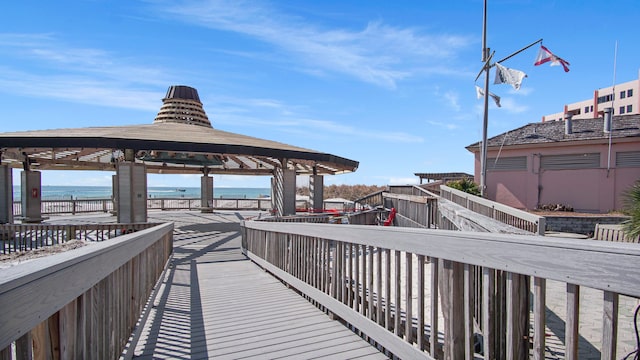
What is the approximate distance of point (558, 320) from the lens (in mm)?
5000

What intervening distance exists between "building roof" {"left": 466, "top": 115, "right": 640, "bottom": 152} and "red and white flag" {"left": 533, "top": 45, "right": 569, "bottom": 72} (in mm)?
4902

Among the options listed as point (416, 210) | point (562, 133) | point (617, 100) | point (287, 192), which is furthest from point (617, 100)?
point (287, 192)

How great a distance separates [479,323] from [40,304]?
3653 mm

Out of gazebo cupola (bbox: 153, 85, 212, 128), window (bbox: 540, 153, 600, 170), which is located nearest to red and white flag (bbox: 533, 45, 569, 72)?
window (bbox: 540, 153, 600, 170)

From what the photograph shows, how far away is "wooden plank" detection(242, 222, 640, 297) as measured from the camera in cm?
147

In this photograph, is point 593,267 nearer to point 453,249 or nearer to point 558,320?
point 453,249

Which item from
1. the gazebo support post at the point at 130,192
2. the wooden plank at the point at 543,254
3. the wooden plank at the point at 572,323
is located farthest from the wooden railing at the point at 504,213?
the gazebo support post at the point at 130,192

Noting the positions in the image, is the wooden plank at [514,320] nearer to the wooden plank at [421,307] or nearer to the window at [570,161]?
the wooden plank at [421,307]

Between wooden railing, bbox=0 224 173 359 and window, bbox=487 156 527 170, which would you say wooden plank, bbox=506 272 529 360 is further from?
window, bbox=487 156 527 170

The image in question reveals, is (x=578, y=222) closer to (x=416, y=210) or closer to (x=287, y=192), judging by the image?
(x=416, y=210)

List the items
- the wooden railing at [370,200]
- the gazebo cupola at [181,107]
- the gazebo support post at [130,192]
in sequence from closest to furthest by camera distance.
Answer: the gazebo support post at [130,192]
the gazebo cupola at [181,107]
the wooden railing at [370,200]

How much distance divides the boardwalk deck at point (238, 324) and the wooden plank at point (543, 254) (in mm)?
1323

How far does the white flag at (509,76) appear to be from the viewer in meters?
14.9

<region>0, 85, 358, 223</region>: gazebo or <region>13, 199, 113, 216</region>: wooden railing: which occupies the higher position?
<region>0, 85, 358, 223</region>: gazebo
